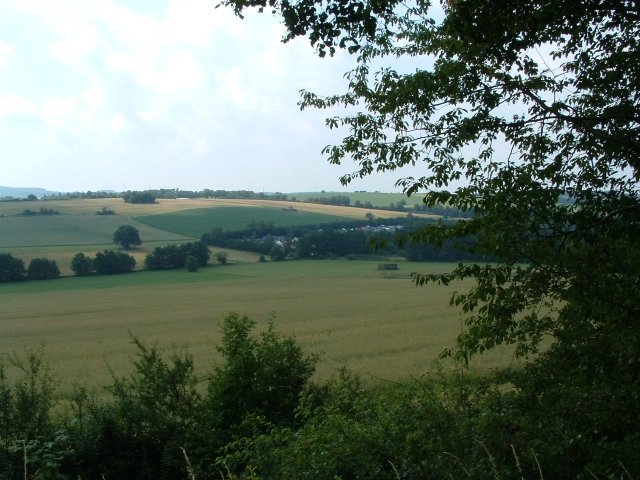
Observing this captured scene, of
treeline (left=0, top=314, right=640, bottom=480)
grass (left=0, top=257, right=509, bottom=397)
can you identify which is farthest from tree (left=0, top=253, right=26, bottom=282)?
treeline (left=0, top=314, right=640, bottom=480)

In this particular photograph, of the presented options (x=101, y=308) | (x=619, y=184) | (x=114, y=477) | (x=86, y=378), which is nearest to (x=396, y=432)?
(x=619, y=184)

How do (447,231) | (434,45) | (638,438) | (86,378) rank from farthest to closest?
(86,378) < (434,45) < (447,231) < (638,438)

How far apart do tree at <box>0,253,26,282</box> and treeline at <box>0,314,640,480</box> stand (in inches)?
1388

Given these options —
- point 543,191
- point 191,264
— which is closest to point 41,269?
point 191,264

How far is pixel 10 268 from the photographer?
141 ft

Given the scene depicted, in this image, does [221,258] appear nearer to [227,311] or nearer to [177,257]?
[177,257]

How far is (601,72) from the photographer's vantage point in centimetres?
568

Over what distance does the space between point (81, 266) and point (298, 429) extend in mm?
43550

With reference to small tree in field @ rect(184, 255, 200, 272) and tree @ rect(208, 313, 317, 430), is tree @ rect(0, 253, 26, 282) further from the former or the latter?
tree @ rect(208, 313, 317, 430)

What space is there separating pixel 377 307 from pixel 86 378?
1872 centimetres

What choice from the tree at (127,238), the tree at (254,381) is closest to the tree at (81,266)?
the tree at (127,238)

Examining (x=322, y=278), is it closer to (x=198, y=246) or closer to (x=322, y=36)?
(x=198, y=246)

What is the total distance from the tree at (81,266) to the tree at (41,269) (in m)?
1.63

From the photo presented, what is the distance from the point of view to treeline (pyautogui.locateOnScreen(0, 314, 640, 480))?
445cm
